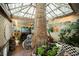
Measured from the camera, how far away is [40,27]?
225cm

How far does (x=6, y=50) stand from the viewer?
221cm

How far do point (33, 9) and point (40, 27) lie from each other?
0.80 feet

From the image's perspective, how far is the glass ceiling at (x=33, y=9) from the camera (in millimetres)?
2248

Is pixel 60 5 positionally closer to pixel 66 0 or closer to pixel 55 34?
pixel 66 0

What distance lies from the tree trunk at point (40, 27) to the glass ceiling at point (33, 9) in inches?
2.0

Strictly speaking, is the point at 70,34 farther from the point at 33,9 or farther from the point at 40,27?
the point at 33,9

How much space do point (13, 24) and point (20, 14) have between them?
0.51ft

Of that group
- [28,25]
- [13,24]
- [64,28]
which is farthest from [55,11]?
[13,24]

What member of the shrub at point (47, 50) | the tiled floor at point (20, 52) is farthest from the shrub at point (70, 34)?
the tiled floor at point (20, 52)

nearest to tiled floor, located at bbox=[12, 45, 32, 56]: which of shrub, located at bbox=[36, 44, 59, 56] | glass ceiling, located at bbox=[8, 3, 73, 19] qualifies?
shrub, located at bbox=[36, 44, 59, 56]

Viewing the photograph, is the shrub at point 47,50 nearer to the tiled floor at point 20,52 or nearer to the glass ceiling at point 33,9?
the tiled floor at point 20,52

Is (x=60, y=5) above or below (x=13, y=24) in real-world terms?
above

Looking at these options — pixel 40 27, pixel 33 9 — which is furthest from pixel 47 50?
pixel 33 9

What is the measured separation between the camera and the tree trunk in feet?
7.38
